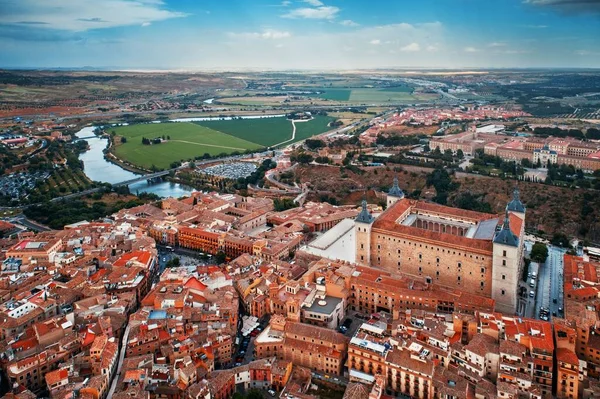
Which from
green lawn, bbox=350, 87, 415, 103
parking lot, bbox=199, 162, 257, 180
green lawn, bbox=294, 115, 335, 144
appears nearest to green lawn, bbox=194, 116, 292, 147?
green lawn, bbox=294, 115, 335, 144

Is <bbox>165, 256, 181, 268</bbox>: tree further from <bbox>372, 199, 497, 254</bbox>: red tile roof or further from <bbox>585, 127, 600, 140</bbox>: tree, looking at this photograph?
<bbox>585, 127, 600, 140</bbox>: tree

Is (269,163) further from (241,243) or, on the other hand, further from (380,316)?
(380,316)

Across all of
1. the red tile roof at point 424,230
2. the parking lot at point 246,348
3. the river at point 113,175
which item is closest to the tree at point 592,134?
the red tile roof at point 424,230

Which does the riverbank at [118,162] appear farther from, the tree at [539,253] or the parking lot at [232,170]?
the tree at [539,253]

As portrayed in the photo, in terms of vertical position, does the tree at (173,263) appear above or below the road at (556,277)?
above

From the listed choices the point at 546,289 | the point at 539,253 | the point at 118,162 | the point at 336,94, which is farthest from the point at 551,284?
the point at 336,94

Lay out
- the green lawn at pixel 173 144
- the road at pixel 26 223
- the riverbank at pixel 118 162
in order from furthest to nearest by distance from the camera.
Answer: the green lawn at pixel 173 144
the riverbank at pixel 118 162
the road at pixel 26 223

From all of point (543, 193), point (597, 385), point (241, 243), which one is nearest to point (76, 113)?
point (241, 243)
